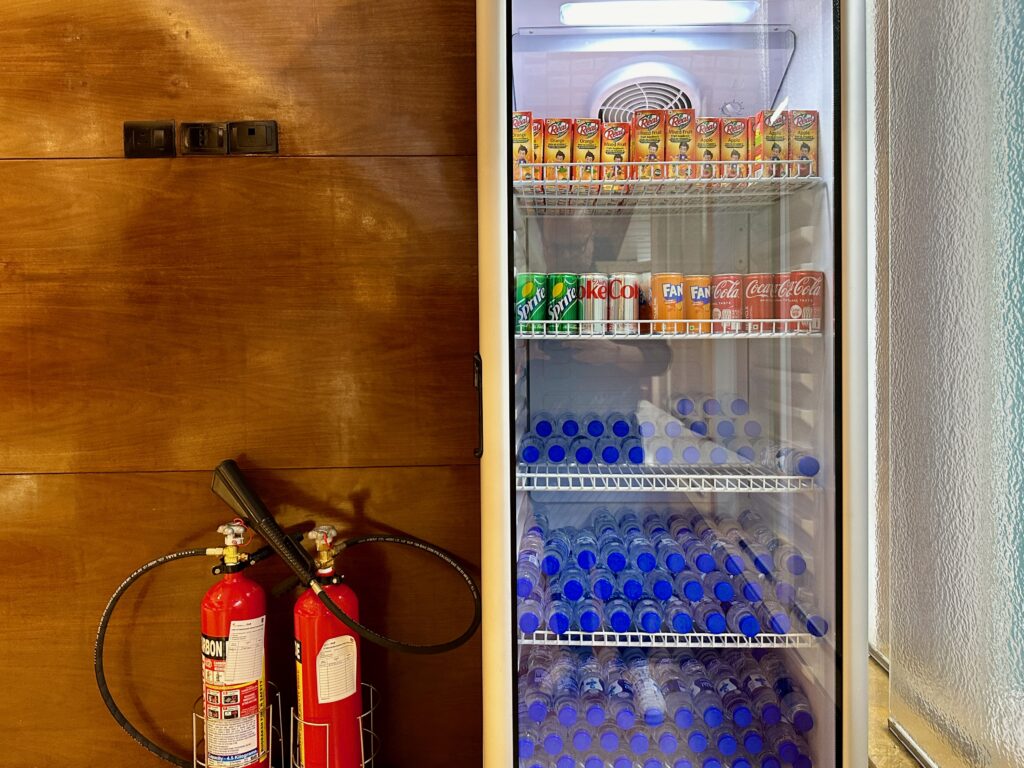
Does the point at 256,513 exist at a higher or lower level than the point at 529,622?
higher

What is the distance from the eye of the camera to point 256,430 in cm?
159

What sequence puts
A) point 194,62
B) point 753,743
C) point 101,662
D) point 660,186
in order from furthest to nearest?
1. point 194,62
2. point 101,662
3. point 660,186
4. point 753,743

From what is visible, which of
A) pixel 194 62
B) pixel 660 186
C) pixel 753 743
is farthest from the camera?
pixel 194 62

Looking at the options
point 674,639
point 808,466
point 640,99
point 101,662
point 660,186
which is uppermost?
point 640,99

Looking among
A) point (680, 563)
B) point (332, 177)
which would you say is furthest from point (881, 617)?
point (332, 177)

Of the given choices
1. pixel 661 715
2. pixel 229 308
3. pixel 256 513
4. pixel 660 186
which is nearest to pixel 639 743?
pixel 661 715

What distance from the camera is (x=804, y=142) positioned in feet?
4.17

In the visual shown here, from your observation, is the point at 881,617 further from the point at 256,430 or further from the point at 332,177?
the point at 332,177

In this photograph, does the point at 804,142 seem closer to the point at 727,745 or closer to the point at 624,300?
the point at 624,300

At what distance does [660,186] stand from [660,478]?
59cm

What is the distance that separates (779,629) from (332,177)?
137 cm

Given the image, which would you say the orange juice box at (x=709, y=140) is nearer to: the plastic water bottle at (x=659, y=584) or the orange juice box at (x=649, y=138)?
the orange juice box at (x=649, y=138)

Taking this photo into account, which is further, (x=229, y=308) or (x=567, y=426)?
(x=229, y=308)

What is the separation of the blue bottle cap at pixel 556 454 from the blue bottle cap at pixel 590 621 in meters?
0.30
